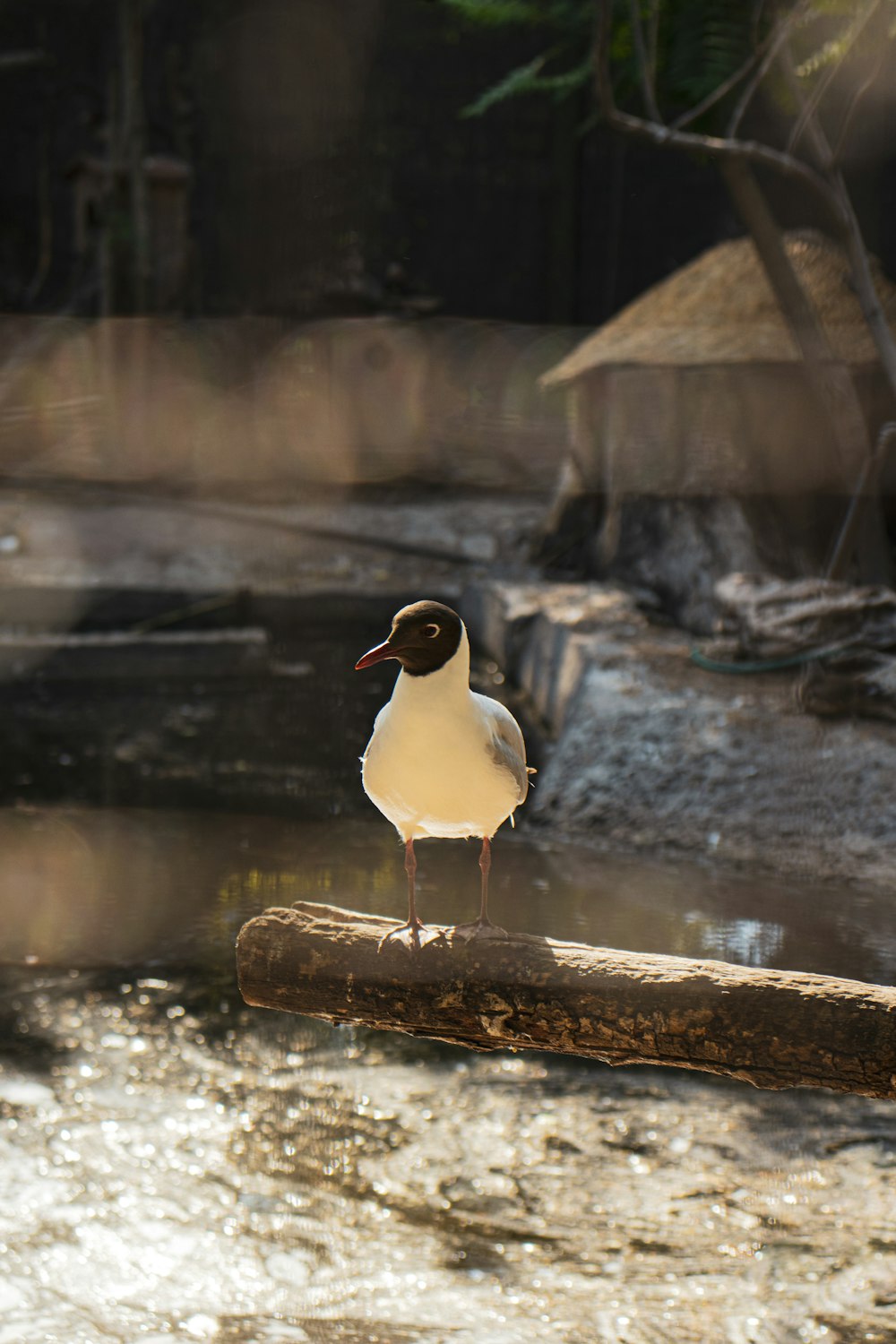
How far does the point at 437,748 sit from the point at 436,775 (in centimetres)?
6

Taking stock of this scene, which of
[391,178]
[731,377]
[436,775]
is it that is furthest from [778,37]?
[391,178]

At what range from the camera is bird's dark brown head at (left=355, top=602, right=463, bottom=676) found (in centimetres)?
193

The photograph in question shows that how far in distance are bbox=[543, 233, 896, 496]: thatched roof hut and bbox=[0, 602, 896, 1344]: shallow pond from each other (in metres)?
4.45

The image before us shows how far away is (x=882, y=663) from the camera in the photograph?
22.7 feet

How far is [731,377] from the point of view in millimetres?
9484

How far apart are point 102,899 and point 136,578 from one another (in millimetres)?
7230

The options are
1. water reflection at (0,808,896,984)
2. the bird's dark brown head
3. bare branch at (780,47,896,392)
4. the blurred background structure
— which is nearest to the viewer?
the bird's dark brown head

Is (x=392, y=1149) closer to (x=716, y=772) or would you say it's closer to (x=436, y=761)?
(x=436, y=761)

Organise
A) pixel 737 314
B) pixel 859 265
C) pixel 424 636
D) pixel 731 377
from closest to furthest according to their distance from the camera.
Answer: pixel 424 636, pixel 859 265, pixel 737 314, pixel 731 377

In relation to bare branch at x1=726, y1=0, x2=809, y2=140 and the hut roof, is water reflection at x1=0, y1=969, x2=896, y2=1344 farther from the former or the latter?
the hut roof

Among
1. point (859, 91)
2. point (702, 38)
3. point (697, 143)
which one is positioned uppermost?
point (702, 38)

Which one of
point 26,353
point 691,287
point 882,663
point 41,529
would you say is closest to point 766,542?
point 691,287

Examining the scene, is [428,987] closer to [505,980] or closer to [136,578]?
[505,980]

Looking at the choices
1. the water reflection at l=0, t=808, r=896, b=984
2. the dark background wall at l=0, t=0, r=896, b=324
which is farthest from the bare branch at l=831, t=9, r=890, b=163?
the dark background wall at l=0, t=0, r=896, b=324
